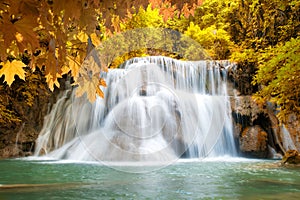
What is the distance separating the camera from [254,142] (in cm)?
1076

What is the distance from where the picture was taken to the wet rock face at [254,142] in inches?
416

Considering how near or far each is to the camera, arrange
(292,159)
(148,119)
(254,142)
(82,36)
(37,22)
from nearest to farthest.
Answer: (37,22) → (82,36) → (292,159) → (148,119) → (254,142)

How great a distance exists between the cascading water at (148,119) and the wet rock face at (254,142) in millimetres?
375

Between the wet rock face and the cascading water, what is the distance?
375 mm

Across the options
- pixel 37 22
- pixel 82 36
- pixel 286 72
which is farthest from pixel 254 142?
pixel 37 22

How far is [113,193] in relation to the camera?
4516mm

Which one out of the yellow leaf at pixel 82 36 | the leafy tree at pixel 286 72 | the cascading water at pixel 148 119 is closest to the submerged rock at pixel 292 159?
the leafy tree at pixel 286 72

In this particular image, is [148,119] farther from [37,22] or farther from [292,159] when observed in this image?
[37,22]

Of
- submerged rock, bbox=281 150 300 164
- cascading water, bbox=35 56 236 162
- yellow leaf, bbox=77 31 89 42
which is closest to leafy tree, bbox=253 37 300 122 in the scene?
submerged rock, bbox=281 150 300 164

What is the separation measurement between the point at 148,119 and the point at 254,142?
3445 millimetres

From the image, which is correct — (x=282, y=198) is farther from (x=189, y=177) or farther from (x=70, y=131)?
(x=70, y=131)

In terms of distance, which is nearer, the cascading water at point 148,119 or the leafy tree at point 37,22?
the leafy tree at point 37,22

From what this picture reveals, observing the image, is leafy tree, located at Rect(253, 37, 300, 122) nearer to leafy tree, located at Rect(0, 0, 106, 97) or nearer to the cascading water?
the cascading water

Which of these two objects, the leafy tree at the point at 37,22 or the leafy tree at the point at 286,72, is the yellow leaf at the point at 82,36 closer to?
the leafy tree at the point at 37,22
